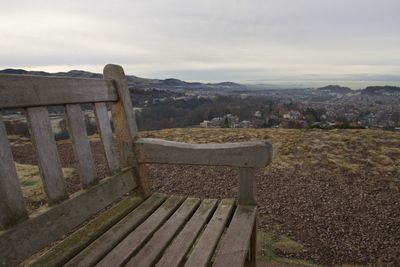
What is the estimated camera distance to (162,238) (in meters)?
1.79

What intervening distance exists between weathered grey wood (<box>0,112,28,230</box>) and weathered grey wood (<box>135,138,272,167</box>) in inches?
38.1

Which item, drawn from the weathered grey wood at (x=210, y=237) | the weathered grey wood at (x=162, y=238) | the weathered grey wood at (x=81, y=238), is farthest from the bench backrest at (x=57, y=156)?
the weathered grey wood at (x=210, y=237)

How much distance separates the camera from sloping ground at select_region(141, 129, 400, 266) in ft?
12.0

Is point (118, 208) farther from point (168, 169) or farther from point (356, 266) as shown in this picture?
point (168, 169)

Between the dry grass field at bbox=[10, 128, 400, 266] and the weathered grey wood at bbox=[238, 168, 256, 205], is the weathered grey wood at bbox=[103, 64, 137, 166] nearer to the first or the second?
the weathered grey wood at bbox=[238, 168, 256, 205]

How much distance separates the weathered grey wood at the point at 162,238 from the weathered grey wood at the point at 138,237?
3 cm

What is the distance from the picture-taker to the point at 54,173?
1650mm

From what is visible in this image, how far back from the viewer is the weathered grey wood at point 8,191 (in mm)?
1351

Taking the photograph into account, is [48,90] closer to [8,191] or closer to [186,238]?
[8,191]

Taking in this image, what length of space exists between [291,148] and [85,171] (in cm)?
565

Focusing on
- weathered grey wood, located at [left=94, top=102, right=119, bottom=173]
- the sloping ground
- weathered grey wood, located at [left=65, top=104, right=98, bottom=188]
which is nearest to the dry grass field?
the sloping ground

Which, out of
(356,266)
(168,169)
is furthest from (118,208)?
(168,169)

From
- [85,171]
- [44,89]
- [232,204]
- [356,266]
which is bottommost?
[356,266]

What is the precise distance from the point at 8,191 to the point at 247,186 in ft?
4.57
